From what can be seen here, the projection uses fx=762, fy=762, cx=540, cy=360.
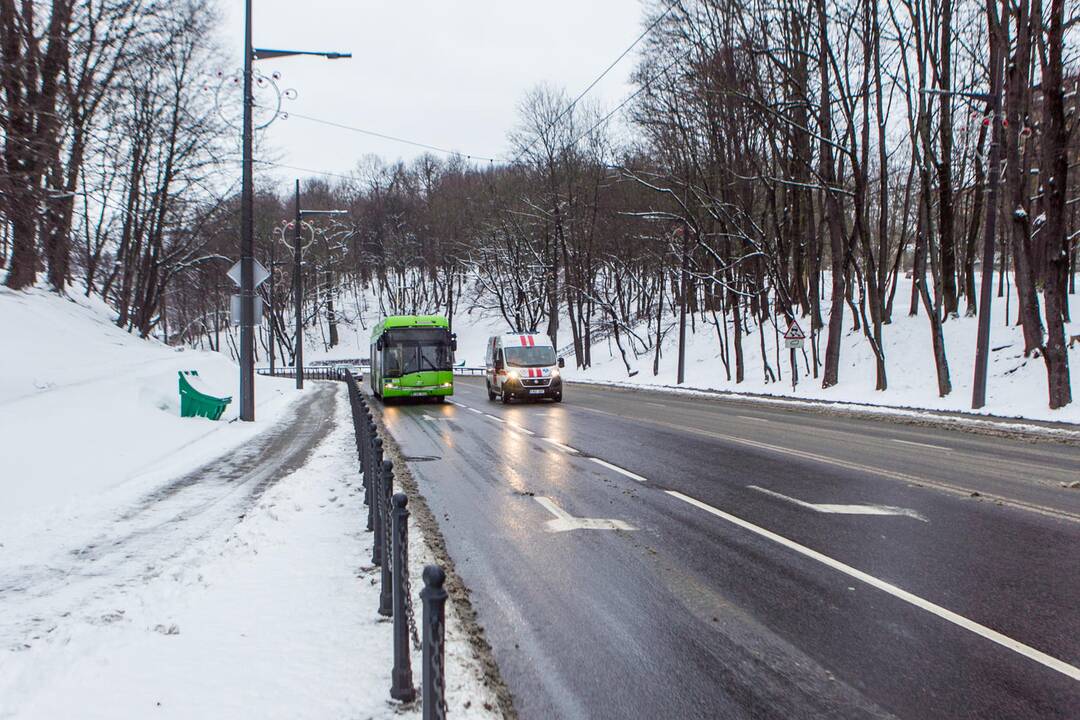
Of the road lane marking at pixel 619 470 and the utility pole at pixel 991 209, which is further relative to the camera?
the utility pole at pixel 991 209

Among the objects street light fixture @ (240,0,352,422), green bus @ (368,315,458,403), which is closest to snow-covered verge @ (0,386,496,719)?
street light fixture @ (240,0,352,422)

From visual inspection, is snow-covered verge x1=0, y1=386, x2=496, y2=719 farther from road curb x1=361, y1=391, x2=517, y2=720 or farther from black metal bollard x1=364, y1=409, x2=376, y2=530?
black metal bollard x1=364, y1=409, x2=376, y2=530

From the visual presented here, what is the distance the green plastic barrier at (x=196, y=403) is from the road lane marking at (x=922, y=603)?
46.1 feet

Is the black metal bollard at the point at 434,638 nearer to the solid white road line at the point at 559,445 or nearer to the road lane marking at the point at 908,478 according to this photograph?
the road lane marking at the point at 908,478

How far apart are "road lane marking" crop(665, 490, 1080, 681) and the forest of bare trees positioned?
1024 centimetres

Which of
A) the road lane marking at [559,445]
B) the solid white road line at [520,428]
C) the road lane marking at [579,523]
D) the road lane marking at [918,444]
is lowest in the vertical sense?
the road lane marking at [579,523]

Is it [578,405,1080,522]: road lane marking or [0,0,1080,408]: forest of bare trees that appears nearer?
[578,405,1080,522]: road lane marking

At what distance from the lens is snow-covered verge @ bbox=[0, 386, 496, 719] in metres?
3.69

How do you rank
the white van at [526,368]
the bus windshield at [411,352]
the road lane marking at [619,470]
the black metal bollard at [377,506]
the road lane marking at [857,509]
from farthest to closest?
the bus windshield at [411,352] < the white van at [526,368] < the road lane marking at [619,470] < the road lane marking at [857,509] < the black metal bollard at [377,506]

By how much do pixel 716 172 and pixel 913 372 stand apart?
41.6 ft

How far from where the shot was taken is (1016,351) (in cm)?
2509

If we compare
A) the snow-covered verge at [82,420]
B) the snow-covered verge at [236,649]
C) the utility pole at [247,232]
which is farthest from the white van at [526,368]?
the snow-covered verge at [236,649]

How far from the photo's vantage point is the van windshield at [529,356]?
87.0ft

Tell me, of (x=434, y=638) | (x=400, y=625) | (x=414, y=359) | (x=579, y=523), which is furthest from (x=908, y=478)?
(x=414, y=359)
